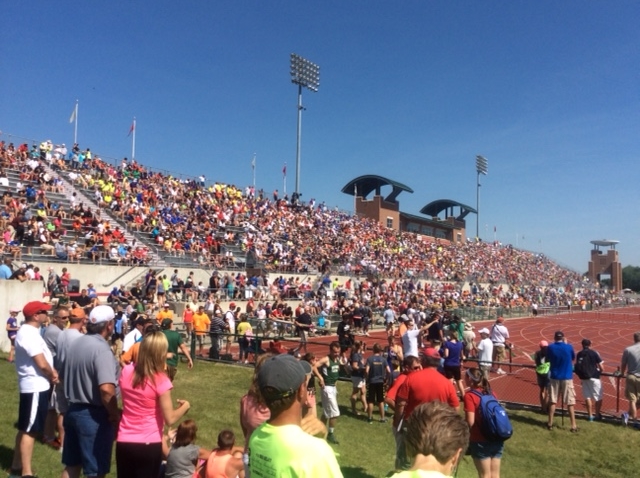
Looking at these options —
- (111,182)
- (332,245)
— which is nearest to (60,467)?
(111,182)

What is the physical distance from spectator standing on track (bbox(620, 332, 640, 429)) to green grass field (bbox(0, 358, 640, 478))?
320 millimetres

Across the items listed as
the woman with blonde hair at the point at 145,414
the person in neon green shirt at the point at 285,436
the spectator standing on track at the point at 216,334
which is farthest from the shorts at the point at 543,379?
the person in neon green shirt at the point at 285,436

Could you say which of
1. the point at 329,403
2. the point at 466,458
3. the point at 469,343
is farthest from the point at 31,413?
the point at 469,343

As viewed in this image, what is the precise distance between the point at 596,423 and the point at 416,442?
9.76 m

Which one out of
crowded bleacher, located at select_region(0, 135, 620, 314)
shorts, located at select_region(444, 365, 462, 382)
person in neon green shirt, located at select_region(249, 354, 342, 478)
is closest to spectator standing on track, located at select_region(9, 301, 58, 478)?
person in neon green shirt, located at select_region(249, 354, 342, 478)

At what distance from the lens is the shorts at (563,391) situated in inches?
387

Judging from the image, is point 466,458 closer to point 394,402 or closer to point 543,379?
point 394,402

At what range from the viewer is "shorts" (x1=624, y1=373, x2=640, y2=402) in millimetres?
9766

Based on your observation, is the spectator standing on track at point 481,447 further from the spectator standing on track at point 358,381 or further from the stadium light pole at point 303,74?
the stadium light pole at point 303,74

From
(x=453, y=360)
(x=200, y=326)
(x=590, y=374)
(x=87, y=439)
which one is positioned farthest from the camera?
(x=200, y=326)

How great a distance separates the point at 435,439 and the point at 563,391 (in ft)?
29.5

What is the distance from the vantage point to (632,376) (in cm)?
977

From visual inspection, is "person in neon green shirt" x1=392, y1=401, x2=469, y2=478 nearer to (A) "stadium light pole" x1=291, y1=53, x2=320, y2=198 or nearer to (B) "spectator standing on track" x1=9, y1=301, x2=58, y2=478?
(B) "spectator standing on track" x1=9, y1=301, x2=58, y2=478

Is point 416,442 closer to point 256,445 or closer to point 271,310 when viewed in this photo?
point 256,445
